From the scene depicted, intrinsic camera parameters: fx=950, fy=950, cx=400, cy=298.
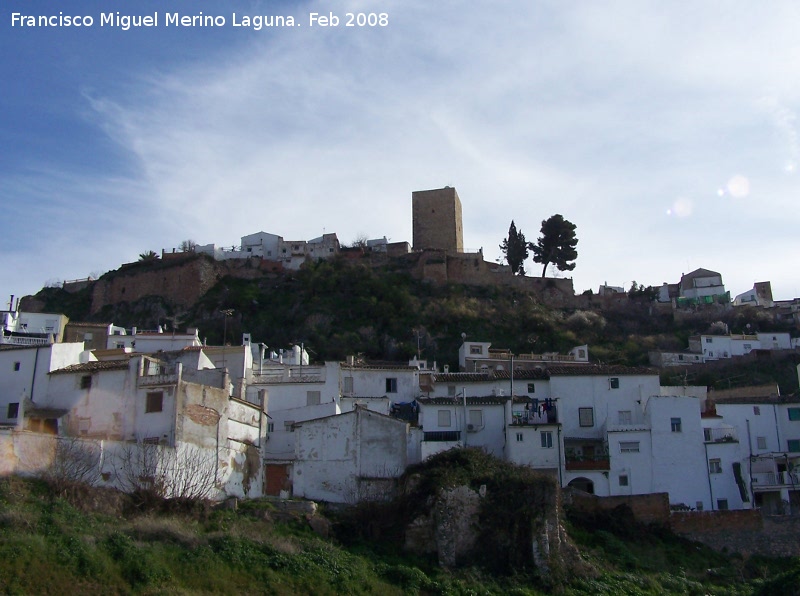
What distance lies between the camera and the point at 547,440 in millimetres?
40875

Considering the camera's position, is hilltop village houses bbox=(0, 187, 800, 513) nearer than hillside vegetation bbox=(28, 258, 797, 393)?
Yes

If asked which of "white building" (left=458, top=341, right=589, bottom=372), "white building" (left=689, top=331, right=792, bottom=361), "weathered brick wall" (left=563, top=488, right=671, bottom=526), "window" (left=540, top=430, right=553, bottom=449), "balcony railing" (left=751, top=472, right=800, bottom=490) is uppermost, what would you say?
"white building" (left=689, top=331, right=792, bottom=361)

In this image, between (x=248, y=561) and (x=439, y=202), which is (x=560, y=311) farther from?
(x=248, y=561)

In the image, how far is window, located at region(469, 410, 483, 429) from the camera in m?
42.2

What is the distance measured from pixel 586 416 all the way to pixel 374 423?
1091 cm

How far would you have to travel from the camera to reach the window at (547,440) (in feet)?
134

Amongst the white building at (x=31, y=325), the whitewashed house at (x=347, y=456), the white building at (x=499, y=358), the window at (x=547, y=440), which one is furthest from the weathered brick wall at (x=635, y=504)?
the white building at (x=31, y=325)

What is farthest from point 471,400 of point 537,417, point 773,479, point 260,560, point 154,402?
point 260,560

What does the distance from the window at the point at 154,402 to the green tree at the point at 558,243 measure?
52558 millimetres

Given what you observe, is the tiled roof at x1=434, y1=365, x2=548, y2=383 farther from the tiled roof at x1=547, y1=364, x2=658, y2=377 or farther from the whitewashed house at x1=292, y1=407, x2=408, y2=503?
the whitewashed house at x1=292, y1=407, x2=408, y2=503

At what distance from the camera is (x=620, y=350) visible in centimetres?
7019

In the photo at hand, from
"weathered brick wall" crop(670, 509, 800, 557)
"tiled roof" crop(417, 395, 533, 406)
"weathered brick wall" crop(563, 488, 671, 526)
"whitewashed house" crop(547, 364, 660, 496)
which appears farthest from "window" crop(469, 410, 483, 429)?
"weathered brick wall" crop(670, 509, 800, 557)

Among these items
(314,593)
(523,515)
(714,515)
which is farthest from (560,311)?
(314,593)

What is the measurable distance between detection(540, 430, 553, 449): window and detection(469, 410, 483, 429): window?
9.56 feet
